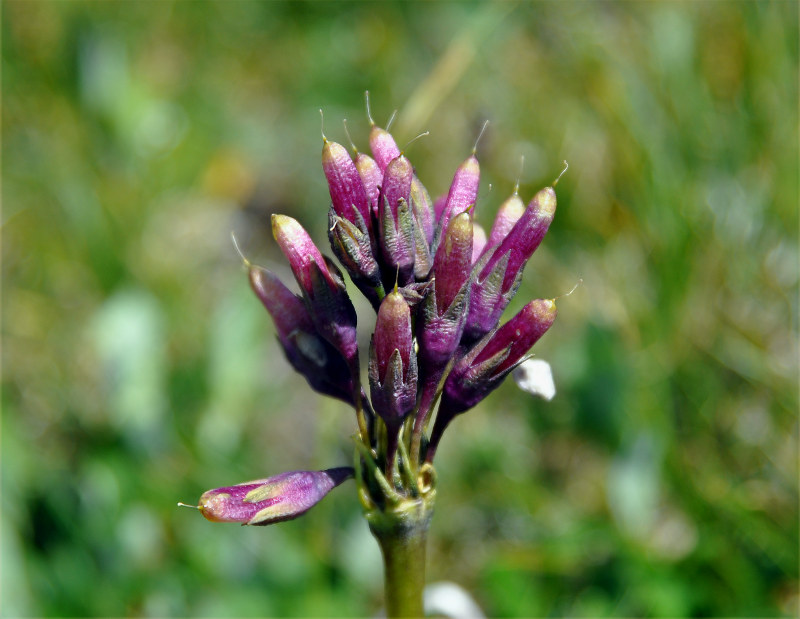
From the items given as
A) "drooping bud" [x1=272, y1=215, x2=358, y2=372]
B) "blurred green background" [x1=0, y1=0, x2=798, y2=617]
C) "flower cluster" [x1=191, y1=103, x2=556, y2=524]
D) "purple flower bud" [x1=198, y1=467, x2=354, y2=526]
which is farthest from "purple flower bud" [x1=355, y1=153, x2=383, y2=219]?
"blurred green background" [x1=0, y1=0, x2=798, y2=617]

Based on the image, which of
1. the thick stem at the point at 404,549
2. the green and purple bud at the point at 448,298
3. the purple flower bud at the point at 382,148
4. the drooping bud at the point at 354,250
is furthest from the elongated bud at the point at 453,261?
the thick stem at the point at 404,549

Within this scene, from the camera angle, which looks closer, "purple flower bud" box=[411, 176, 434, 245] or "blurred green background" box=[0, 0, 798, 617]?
"purple flower bud" box=[411, 176, 434, 245]

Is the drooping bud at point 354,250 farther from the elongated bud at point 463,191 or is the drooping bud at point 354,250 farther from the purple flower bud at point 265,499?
the purple flower bud at point 265,499

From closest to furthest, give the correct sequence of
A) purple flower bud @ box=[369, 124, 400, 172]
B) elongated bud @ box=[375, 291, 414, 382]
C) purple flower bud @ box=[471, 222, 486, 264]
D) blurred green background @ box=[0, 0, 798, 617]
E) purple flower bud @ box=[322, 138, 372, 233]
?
1. elongated bud @ box=[375, 291, 414, 382]
2. purple flower bud @ box=[322, 138, 372, 233]
3. purple flower bud @ box=[369, 124, 400, 172]
4. purple flower bud @ box=[471, 222, 486, 264]
5. blurred green background @ box=[0, 0, 798, 617]

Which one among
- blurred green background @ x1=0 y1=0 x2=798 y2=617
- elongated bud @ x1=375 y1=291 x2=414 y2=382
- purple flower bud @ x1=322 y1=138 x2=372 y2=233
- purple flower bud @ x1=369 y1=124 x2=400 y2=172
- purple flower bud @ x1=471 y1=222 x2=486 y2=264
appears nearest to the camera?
elongated bud @ x1=375 y1=291 x2=414 y2=382

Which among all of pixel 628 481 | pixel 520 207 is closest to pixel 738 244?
pixel 628 481

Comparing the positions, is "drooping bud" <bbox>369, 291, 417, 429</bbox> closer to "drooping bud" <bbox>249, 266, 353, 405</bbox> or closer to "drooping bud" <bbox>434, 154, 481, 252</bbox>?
"drooping bud" <bbox>249, 266, 353, 405</bbox>

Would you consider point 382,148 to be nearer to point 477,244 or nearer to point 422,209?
point 422,209
